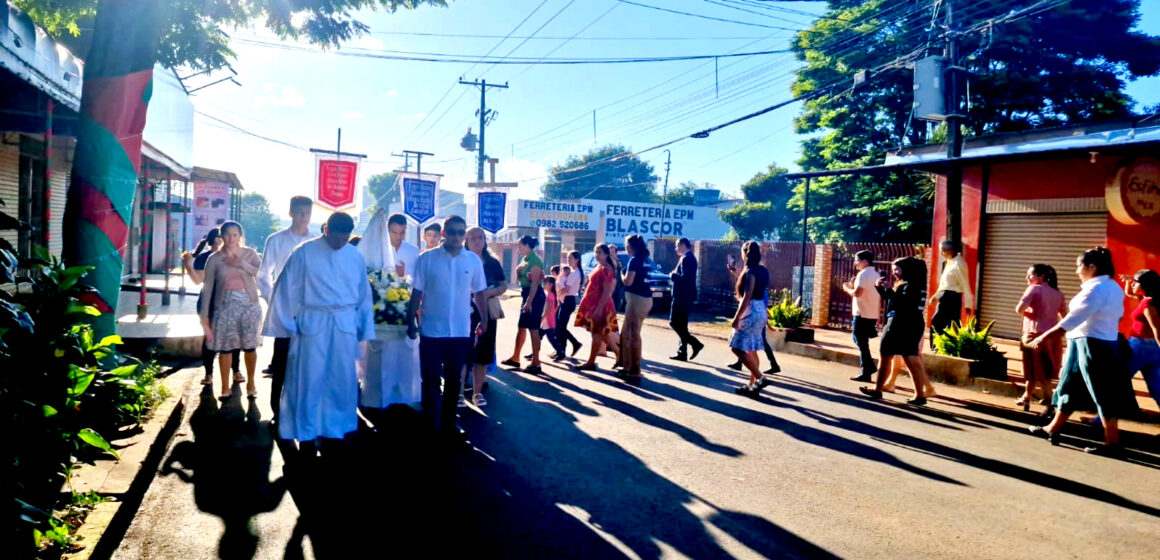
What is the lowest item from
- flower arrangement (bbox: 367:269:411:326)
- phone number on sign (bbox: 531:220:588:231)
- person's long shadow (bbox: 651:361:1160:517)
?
person's long shadow (bbox: 651:361:1160:517)

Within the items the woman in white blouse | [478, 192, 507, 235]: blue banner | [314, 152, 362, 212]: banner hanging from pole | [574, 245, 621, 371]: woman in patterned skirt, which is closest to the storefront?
the woman in white blouse

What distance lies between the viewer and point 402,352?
7023 millimetres

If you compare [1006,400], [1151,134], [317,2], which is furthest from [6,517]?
[1151,134]

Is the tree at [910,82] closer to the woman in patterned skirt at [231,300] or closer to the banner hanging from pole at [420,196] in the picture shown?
the banner hanging from pole at [420,196]

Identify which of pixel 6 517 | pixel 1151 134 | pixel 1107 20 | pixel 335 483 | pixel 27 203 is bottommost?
pixel 335 483

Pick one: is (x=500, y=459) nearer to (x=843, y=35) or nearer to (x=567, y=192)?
(x=843, y=35)

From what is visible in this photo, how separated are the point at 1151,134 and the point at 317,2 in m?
12.4

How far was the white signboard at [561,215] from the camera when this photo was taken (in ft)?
129

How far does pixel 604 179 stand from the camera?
191 feet

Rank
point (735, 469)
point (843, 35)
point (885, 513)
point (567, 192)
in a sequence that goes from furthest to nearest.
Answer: point (567, 192) → point (843, 35) → point (735, 469) → point (885, 513)

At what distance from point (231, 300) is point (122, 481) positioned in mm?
2995

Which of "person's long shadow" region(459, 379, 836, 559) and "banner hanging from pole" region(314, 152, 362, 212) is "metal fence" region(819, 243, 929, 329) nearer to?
"banner hanging from pole" region(314, 152, 362, 212)

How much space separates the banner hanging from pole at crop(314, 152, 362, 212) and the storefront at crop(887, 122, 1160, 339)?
39.3 ft

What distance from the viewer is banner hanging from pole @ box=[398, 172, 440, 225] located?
797 inches
